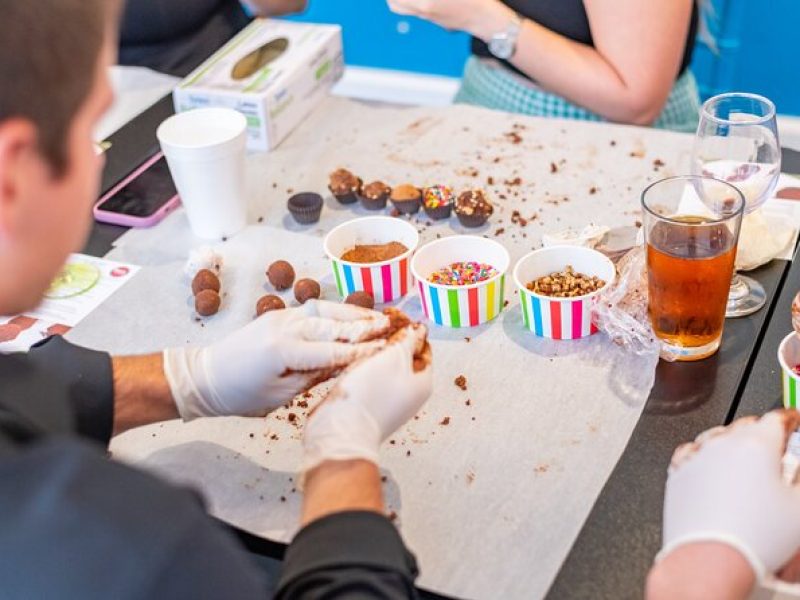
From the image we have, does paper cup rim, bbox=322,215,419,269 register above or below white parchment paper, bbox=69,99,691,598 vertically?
above

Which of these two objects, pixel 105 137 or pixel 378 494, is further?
pixel 105 137

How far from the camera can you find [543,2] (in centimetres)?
194

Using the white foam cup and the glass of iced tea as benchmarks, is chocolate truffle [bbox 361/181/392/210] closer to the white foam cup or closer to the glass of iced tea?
the white foam cup

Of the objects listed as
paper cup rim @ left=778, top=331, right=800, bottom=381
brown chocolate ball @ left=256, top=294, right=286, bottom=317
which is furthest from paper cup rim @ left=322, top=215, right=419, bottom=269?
paper cup rim @ left=778, top=331, right=800, bottom=381

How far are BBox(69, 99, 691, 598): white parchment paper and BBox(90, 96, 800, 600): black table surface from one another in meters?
0.02

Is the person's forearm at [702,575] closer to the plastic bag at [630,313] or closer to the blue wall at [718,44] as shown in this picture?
the plastic bag at [630,313]

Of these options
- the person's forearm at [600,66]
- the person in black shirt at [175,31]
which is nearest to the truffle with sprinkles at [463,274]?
the person's forearm at [600,66]

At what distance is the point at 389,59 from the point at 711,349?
8.24 feet

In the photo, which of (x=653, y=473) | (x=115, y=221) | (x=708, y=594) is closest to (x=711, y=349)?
(x=653, y=473)

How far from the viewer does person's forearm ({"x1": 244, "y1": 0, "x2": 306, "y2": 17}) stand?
2371 mm

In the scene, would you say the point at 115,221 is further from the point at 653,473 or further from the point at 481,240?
the point at 653,473

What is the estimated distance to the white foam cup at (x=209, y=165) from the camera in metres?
1.56

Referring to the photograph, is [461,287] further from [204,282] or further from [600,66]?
[600,66]

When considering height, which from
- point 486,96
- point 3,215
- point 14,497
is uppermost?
point 3,215
